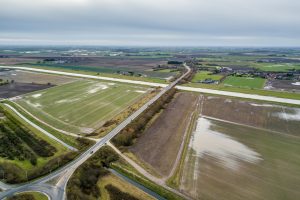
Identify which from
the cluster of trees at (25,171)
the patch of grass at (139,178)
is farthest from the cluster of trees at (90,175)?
the cluster of trees at (25,171)

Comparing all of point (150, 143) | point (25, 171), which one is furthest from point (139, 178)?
point (25, 171)

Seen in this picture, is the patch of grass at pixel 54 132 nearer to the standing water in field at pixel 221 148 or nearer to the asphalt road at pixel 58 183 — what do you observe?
the asphalt road at pixel 58 183

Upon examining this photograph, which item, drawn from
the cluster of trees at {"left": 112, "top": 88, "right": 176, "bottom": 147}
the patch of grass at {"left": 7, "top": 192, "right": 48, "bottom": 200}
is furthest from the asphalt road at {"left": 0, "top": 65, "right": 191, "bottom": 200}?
the cluster of trees at {"left": 112, "top": 88, "right": 176, "bottom": 147}

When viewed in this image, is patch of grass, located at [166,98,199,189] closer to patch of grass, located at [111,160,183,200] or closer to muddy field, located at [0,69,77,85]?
patch of grass, located at [111,160,183,200]

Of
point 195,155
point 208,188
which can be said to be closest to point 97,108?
point 195,155

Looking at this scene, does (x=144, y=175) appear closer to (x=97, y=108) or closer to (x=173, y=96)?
(x=97, y=108)

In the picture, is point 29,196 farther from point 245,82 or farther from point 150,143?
point 245,82
